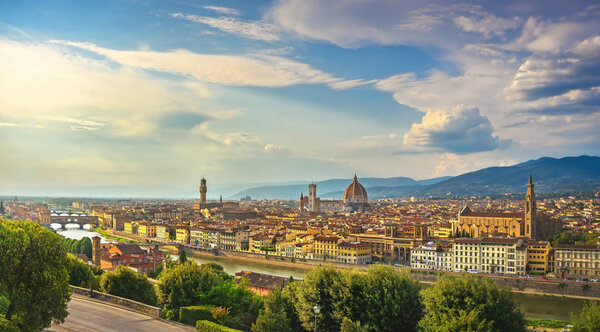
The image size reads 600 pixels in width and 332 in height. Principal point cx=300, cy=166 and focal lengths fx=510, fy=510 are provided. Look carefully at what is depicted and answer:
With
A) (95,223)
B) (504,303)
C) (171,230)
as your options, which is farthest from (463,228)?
(95,223)

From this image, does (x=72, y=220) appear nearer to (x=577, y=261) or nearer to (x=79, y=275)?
(x=79, y=275)

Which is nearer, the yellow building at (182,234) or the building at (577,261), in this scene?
the building at (577,261)

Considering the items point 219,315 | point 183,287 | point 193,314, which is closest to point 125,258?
point 183,287

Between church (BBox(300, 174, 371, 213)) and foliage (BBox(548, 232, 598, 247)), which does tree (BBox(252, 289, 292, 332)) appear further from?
church (BBox(300, 174, 371, 213))

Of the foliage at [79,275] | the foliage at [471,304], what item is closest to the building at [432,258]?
the foliage at [471,304]

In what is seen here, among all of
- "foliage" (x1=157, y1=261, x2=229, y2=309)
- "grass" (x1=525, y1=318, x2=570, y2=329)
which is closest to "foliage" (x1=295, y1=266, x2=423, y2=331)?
"foliage" (x1=157, y1=261, x2=229, y2=309)

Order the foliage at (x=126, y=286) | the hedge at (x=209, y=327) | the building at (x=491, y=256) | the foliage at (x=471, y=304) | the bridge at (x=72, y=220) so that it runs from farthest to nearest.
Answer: the bridge at (x=72, y=220) → the building at (x=491, y=256) → the foliage at (x=126, y=286) → the foliage at (x=471, y=304) → the hedge at (x=209, y=327)

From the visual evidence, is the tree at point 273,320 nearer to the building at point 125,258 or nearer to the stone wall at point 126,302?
the stone wall at point 126,302
